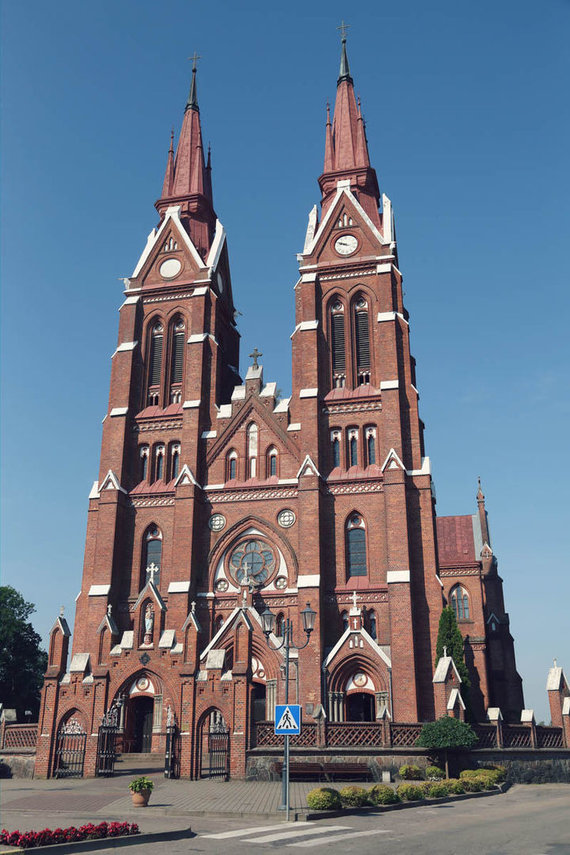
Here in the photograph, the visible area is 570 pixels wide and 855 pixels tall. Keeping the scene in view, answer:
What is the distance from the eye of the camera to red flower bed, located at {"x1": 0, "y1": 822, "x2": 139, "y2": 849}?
1337 cm

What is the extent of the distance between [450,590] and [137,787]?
123ft

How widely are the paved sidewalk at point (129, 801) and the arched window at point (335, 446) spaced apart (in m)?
17.8

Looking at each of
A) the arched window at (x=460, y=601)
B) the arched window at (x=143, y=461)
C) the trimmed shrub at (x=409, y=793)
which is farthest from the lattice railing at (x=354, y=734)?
the arched window at (x=460, y=601)

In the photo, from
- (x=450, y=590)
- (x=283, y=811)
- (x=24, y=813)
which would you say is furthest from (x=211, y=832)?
(x=450, y=590)

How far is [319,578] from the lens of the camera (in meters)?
37.1

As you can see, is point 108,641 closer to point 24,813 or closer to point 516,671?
point 24,813

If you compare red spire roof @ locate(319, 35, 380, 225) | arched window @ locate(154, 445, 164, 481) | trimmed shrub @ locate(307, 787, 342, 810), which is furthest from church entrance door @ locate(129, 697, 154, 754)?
red spire roof @ locate(319, 35, 380, 225)

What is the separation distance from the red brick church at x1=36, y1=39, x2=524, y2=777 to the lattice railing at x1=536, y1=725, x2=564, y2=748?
410 cm

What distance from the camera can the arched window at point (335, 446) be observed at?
135ft

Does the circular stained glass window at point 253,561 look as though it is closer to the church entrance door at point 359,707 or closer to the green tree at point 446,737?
the church entrance door at point 359,707

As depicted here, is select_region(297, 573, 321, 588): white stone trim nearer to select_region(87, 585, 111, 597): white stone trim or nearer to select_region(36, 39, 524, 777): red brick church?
select_region(36, 39, 524, 777): red brick church

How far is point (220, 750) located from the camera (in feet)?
91.9

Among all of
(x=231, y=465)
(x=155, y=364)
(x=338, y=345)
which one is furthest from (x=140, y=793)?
(x=155, y=364)

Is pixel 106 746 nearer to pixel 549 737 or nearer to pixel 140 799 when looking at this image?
pixel 140 799
